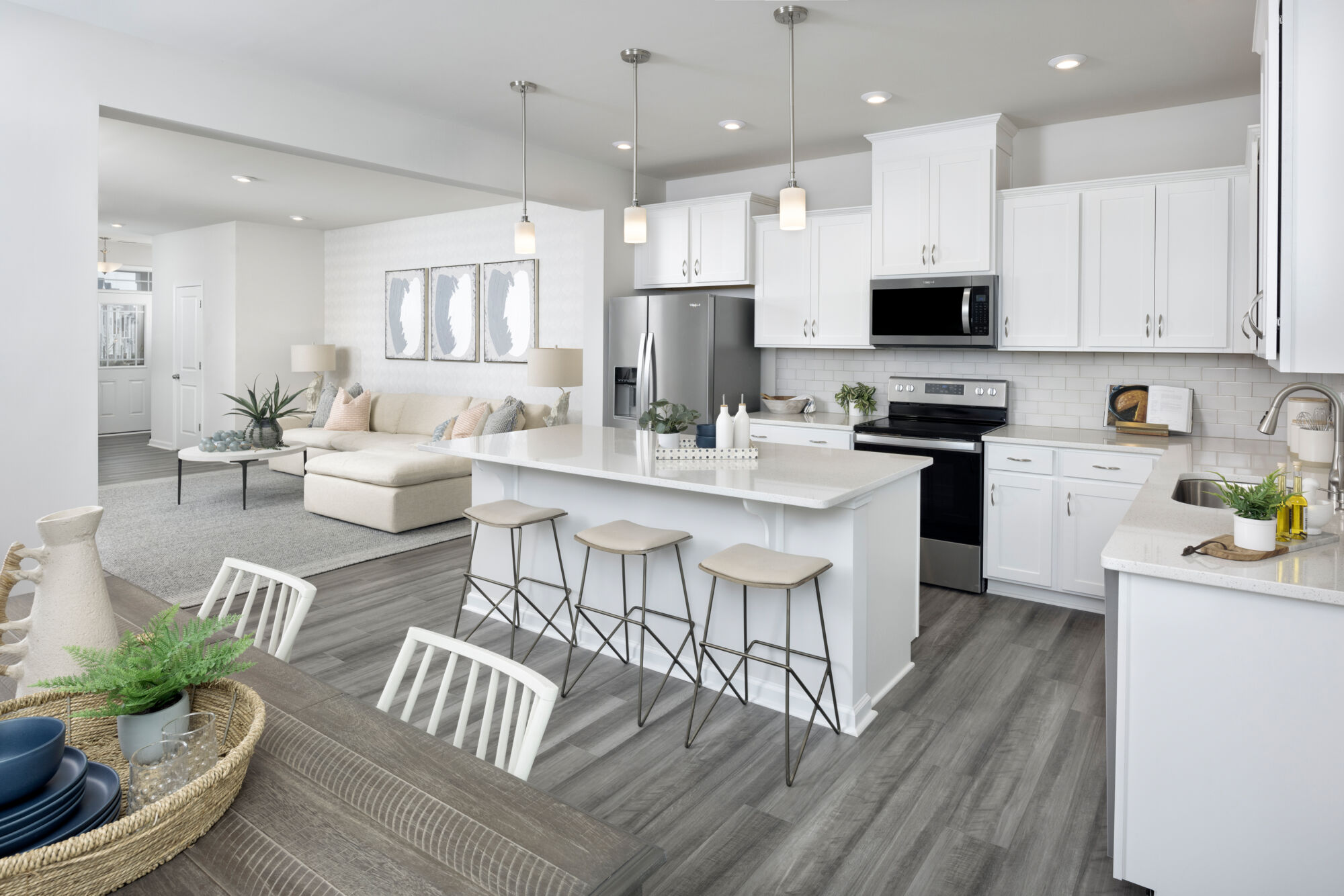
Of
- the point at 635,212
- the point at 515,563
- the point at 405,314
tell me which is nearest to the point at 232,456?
the point at 405,314

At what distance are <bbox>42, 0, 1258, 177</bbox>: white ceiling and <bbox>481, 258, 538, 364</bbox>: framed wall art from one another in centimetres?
267

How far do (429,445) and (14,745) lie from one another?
2.74 meters

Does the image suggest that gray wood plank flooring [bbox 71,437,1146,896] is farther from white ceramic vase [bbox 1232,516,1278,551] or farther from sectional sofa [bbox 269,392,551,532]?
sectional sofa [bbox 269,392,551,532]

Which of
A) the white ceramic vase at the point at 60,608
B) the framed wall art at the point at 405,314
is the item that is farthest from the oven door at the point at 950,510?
the framed wall art at the point at 405,314

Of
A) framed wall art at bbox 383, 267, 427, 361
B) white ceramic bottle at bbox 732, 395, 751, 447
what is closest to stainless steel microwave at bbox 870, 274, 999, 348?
white ceramic bottle at bbox 732, 395, 751, 447

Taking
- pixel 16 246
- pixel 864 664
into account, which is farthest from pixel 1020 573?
pixel 16 246

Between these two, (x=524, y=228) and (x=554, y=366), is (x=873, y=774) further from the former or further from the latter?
(x=554, y=366)

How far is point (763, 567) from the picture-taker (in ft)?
8.62

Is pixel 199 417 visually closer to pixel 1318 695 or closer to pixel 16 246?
pixel 16 246

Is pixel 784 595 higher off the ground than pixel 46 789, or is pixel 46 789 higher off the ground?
pixel 46 789

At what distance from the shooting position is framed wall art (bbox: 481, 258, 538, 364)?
7.25 m

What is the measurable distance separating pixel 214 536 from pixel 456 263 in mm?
3674

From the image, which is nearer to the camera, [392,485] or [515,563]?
[515,563]

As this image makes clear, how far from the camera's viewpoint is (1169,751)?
182 centimetres
